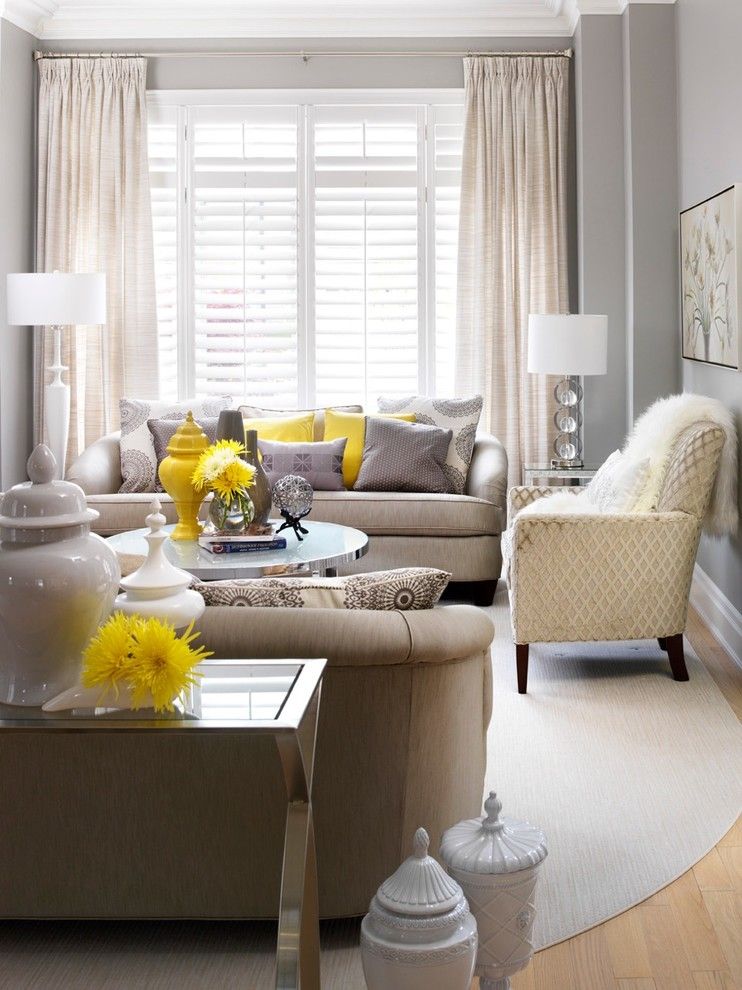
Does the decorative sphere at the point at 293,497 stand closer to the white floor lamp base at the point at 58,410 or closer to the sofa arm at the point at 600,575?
the sofa arm at the point at 600,575

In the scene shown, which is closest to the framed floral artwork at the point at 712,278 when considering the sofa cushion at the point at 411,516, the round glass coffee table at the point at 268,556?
the sofa cushion at the point at 411,516

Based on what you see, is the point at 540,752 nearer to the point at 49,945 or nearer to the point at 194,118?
the point at 49,945

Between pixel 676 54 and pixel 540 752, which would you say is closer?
pixel 540 752

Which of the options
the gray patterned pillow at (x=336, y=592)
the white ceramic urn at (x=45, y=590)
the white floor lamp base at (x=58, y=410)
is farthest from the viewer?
the white floor lamp base at (x=58, y=410)

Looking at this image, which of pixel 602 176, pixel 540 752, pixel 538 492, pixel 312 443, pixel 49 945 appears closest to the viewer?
pixel 49 945

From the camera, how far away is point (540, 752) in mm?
3547

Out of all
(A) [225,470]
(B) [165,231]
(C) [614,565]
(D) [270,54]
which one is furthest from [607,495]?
(D) [270,54]

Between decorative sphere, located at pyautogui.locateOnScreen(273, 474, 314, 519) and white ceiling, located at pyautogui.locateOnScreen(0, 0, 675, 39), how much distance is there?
3.23 m

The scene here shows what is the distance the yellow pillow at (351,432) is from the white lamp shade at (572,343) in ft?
2.58

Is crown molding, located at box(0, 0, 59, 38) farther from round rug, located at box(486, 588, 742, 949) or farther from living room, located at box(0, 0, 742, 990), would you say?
round rug, located at box(486, 588, 742, 949)

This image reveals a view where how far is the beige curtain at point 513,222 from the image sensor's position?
21.0ft

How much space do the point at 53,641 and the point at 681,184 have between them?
16.1 ft

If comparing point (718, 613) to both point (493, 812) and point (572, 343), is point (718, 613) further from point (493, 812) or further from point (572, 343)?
point (493, 812)

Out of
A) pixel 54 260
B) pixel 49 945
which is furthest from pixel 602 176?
pixel 49 945
